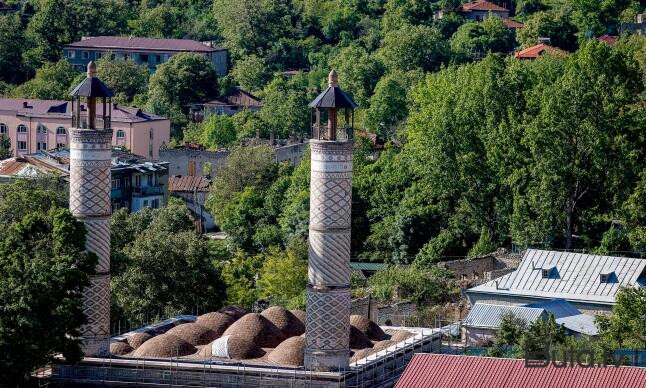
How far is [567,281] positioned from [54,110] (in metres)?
44.2

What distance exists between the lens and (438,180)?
71750 millimetres

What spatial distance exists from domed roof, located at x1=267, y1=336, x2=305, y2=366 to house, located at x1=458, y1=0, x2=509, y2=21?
267ft

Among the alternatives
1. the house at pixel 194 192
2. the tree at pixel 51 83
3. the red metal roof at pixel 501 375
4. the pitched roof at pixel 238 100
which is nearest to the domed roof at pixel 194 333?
the red metal roof at pixel 501 375

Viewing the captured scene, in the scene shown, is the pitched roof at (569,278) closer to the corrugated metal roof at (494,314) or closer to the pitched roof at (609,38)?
the corrugated metal roof at (494,314)

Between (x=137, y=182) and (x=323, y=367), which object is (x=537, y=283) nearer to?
(x=323, y=367)

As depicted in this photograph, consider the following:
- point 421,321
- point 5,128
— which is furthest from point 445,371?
point 5,128

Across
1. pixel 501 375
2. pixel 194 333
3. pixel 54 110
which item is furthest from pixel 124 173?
pixel 501 375

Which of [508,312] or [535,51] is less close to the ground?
[535,51]

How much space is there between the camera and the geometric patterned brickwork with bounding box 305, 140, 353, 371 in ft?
146

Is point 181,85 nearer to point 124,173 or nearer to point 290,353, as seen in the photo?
point 124,173

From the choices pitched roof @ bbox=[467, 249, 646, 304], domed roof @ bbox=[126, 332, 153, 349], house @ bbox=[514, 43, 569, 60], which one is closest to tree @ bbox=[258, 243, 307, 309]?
pitched roof @ bbox=[467, 249, 646, 304]

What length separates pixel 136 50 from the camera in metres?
116

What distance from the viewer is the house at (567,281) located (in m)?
58.4

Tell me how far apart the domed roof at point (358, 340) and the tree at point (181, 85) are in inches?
2292
